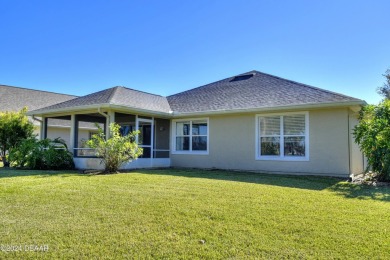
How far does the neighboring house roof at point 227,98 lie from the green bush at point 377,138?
0.93 m

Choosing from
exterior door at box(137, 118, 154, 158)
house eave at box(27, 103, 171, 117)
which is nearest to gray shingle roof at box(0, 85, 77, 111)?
house eave at box(27, 103, 171, 117)

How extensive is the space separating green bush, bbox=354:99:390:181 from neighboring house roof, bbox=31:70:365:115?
3.06ft

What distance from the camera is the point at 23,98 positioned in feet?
72.8

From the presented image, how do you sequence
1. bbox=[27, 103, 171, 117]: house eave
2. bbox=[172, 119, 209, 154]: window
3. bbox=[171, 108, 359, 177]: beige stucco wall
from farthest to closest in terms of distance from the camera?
1. bbox=[172, 119, 209, 154]: window
2. bbox=[27, 103, 171, 117]: house eave
3. bbox=[171, 108, 359, 177]: beige stucco wall

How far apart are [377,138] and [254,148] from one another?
4.43 m

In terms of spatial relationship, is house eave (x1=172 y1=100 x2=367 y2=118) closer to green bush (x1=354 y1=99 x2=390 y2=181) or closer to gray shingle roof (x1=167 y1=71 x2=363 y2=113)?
gray shingle roof (x1=167 y1=71 x2=363 y2=113)

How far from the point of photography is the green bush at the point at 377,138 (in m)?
9.38

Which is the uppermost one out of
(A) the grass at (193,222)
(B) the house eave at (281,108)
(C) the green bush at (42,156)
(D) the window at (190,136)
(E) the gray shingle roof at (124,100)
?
(E) the gray shingle roof at (124,100)

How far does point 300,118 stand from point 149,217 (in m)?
8.30

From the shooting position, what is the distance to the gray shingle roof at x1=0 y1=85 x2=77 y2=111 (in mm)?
20456

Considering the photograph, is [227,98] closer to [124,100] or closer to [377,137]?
[124,100]

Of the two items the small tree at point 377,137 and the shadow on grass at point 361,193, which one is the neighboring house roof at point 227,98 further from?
the shadow on grass at point 361,193

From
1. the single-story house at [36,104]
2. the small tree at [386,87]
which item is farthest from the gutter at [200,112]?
the small tree at [386,87]

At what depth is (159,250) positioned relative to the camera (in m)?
3.71
